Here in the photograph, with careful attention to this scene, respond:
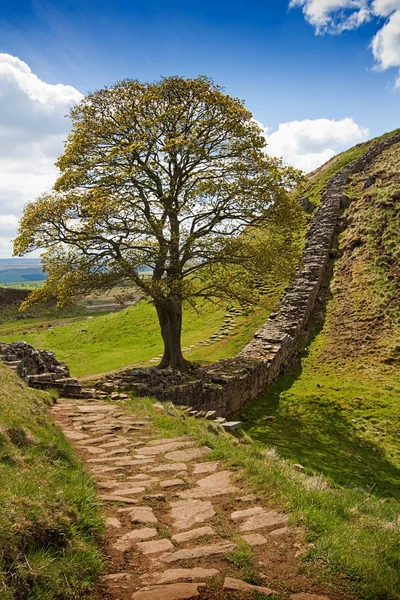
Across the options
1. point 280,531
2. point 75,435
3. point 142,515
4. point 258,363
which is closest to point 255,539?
point 280,531

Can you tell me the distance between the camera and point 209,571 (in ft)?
17.2

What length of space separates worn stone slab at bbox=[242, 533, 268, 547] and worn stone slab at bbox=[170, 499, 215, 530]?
888 mm

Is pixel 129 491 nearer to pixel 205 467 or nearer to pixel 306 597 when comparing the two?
pixel 205 467

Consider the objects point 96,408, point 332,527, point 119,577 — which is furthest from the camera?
point 96,408

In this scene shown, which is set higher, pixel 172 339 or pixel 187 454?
pixel 172 339

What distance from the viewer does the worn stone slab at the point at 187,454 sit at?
32.6 ft

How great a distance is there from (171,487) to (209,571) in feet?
10.3

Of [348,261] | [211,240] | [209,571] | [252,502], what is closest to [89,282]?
[211,240]

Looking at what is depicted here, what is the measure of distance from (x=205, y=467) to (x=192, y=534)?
9.80 feet

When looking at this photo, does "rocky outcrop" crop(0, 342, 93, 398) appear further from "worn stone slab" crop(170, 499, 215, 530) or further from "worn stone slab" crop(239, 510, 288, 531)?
"worn stone slab" crop(239, 510, 288, 531)

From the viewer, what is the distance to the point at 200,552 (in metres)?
5.75

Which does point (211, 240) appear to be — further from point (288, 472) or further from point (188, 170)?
point (288, 472)

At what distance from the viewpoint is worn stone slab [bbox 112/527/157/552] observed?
5937mm

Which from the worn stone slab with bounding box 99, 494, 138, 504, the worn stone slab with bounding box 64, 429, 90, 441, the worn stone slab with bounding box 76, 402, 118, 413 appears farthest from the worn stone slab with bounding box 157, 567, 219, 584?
the worn stone slab with bounding box 76, 402, 118, 413
